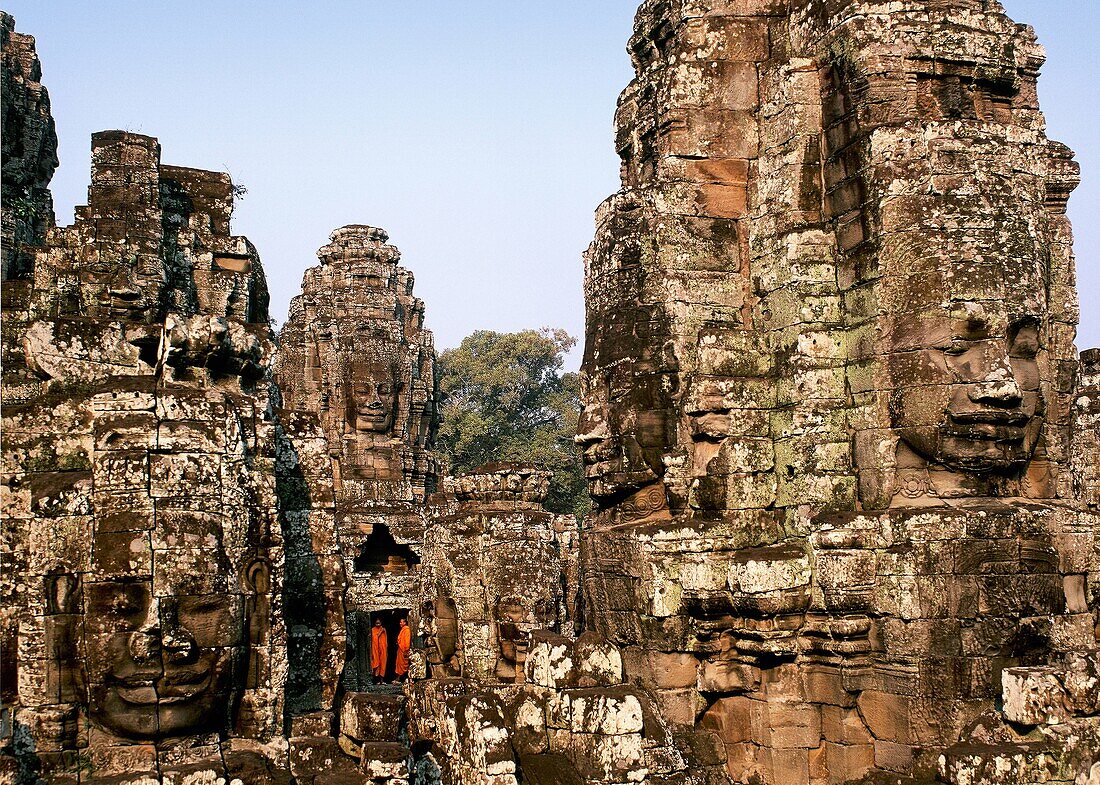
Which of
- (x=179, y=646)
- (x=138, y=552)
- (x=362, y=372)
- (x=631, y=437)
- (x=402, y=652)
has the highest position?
(x=362, y=372)

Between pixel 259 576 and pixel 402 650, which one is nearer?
pixel 259 576

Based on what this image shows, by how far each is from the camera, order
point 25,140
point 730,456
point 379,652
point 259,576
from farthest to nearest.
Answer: point 379,652 < point 25,140 < point 730,456 < point 259,576

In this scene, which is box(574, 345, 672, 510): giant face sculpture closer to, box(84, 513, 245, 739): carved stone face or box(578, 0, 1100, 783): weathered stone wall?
box(578, 0, 1100, 783): weathered stone wall

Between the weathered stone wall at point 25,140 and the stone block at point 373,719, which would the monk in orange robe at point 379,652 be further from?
the stone block at point 373,719

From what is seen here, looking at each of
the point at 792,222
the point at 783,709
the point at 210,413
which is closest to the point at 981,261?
the point at 792,222

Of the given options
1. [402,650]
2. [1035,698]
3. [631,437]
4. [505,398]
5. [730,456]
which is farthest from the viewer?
[505,398]

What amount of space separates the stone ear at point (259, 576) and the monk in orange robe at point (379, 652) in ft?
51.2

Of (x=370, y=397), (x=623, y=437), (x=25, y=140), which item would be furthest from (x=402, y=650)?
(x=623, y=437)

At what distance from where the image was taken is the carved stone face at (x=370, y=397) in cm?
2608

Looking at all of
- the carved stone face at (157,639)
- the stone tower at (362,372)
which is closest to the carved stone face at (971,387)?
the carved stone face at (157,639)

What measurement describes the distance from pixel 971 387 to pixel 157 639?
5425mm

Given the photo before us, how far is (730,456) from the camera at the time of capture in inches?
362

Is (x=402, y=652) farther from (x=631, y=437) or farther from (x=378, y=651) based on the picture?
(x=631, y=437)

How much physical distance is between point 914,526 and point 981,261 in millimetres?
1825
